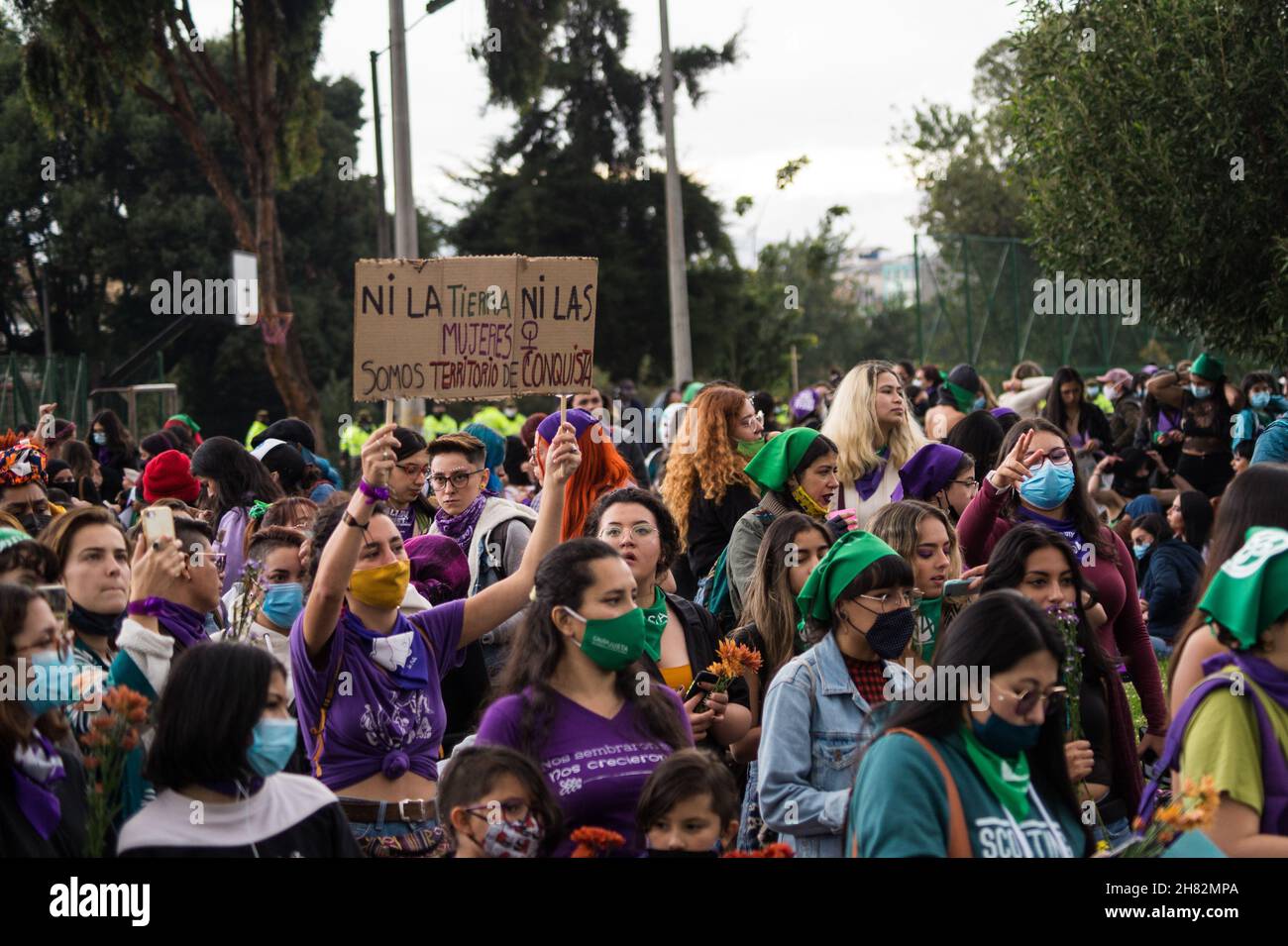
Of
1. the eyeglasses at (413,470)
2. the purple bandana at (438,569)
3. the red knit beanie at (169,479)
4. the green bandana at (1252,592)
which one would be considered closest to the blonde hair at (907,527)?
the purple bandana at (438,569)

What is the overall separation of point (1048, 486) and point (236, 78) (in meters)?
20.1

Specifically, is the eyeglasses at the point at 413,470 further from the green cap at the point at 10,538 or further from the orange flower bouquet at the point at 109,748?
the orange flower bouquet at the point at 109,748

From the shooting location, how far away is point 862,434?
7.90m

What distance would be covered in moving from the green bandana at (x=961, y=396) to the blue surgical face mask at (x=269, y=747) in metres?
8.73

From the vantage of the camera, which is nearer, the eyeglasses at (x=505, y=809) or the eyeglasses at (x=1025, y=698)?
the eyeglasses at (x=1025, y=698)

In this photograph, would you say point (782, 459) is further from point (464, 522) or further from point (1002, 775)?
point (1002, 775)

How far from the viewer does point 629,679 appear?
4406 mm

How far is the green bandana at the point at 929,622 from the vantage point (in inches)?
211

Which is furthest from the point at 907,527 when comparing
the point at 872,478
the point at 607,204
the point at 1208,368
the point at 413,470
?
the point at 607,204

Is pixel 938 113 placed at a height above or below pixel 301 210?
above

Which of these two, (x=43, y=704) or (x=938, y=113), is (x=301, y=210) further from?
(x=43, y=704)

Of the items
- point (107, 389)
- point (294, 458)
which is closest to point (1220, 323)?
point (294, 458)

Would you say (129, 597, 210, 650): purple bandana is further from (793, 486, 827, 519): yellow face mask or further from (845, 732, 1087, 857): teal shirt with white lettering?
(793, 486, 827, 519): yellow face mask

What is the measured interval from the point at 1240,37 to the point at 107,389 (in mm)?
14817
